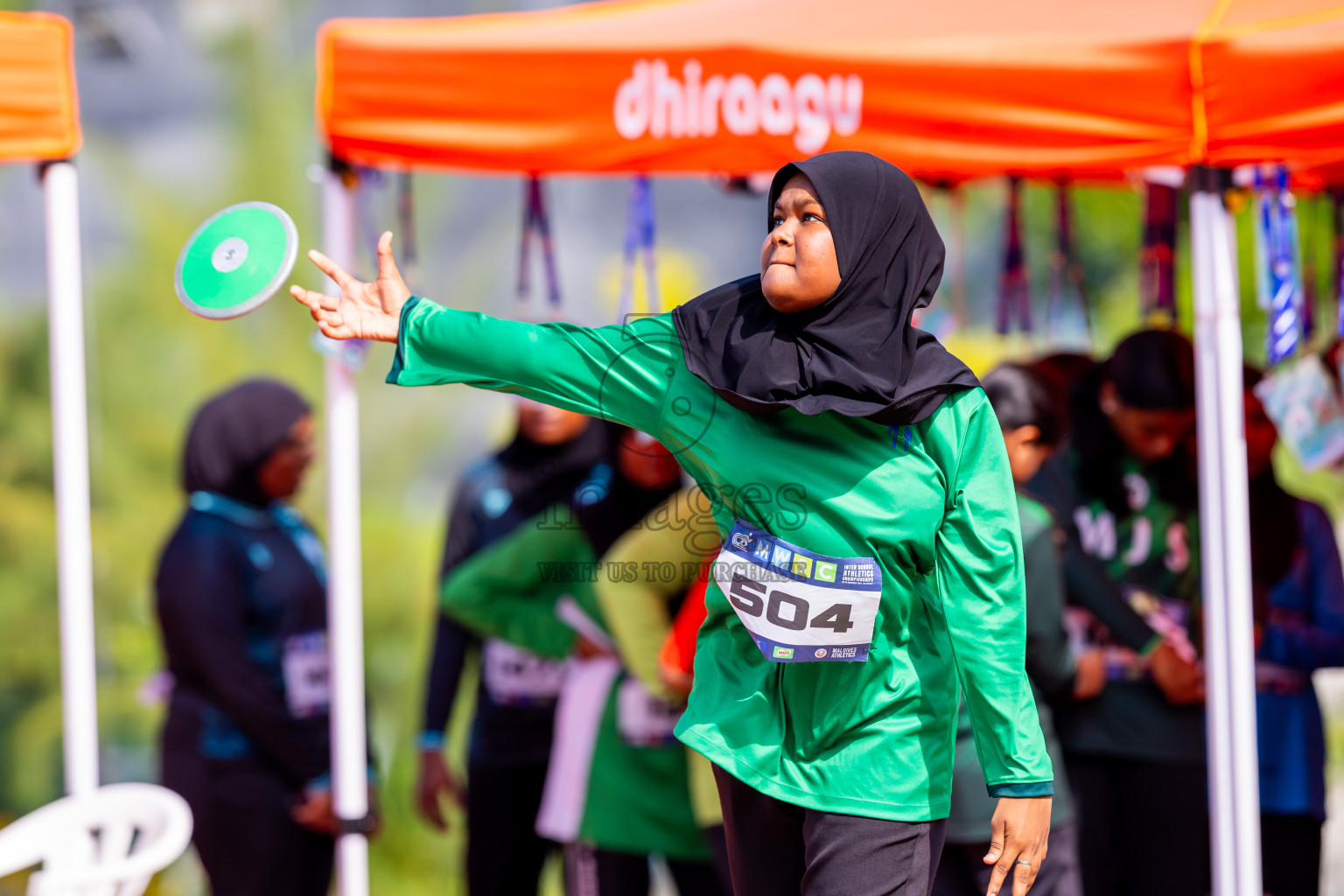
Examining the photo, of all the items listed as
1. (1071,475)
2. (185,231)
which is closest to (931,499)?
(1071,475)

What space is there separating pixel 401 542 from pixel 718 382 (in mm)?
4371

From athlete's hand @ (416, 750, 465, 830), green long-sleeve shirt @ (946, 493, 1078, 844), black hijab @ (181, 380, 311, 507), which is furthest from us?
athlete's hand @ (416, 750, 465, 830)

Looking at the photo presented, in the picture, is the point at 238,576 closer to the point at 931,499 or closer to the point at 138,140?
the point at 931,499

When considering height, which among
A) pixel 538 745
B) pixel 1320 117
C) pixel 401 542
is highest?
pixel 1320 117

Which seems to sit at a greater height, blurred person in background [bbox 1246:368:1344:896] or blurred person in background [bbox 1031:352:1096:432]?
blurred person in background [bbox 1031:352:1096:432]

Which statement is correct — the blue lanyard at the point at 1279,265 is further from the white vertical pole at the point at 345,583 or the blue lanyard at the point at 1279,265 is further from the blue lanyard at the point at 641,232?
the white vertical pole at the point at 345,583

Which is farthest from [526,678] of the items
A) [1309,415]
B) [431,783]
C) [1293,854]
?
[1309,415]

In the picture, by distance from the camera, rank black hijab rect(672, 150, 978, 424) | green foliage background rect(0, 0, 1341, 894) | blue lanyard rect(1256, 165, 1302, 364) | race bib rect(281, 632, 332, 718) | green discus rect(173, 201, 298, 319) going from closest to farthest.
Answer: black hijab rect(672, 150, 978, 424) → green discus rect(173, 201, 298, 319) → blue lanyard rect(1256, 165, 1302, 364) → race bib rect(281, 632, 332, 718) → green foliage background rect(0, 0, 1341, 894)

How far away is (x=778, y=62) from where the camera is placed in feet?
9.73

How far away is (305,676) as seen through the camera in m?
3.92

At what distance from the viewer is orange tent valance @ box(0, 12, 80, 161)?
Result: 299cm

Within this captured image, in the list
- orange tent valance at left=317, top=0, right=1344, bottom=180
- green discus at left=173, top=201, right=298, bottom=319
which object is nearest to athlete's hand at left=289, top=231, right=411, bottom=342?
green discus at left=173, top=201, right=298, bottom=319

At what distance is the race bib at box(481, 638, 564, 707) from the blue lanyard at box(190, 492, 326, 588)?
617mm

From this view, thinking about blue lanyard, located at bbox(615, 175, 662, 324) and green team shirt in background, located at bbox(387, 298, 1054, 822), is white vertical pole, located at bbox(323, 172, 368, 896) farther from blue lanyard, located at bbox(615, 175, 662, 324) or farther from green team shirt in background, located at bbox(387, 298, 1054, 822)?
green team shirt in background, located at bbox(387, 298, 1054, 822)
